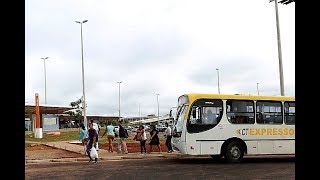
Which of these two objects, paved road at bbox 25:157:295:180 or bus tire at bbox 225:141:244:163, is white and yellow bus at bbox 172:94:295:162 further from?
paved road at bbox 25:157:295:180

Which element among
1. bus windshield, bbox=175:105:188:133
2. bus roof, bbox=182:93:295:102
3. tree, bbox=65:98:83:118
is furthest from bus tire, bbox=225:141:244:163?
tree, bbox=65:98:83:118

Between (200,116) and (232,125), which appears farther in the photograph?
(232,125)

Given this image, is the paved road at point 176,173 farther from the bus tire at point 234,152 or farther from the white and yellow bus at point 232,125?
the white and yellow bus at point 232,125

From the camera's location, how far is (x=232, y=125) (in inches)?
675

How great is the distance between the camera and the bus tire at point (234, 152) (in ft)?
56.3

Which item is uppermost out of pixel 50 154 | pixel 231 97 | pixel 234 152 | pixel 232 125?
pixel 231 97

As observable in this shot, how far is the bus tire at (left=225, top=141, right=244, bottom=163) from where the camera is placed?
17.2 meters

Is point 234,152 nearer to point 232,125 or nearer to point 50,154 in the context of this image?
point 232,125

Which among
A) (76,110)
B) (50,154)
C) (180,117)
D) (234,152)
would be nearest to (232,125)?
(234,152)

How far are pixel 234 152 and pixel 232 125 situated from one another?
1.14 meters
